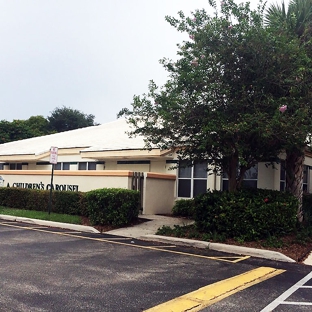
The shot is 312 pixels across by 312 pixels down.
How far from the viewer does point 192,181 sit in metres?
16.7

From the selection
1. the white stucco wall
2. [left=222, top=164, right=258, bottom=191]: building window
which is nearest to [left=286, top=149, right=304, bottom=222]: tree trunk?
[left=222, top=164, right=258, bottom=191]: building window

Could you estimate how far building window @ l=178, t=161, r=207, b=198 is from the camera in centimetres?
1644

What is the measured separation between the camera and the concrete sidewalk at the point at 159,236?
928 cm

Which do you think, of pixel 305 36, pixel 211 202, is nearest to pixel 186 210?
pixel 211 202

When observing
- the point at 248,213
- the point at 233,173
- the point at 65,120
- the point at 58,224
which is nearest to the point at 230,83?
the point at 233,173

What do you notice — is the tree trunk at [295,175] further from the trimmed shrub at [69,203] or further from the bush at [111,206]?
the trimmed shrub at [69,203]

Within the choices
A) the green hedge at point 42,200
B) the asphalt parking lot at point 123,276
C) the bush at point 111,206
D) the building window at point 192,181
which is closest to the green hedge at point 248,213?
the asphalt parking lot at point 123,276

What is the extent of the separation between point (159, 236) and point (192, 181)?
579 centimetres

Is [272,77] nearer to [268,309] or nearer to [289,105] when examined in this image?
[289,105]

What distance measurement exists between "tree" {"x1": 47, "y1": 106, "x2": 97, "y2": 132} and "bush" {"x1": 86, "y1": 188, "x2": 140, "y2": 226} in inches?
1911

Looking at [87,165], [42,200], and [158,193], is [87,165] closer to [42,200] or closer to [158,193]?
[42,200]

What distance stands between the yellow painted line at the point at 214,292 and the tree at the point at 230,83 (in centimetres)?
325

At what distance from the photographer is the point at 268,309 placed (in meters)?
5.41

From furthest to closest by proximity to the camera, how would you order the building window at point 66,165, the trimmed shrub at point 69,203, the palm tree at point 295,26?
the building window at point 66,165, the trimmed shrub at point 69,203, the palm tree at point 295,26
